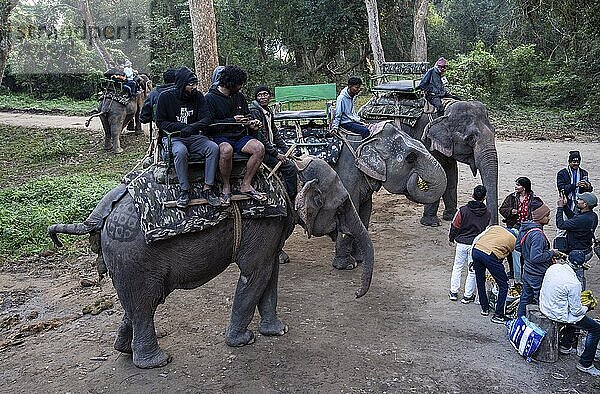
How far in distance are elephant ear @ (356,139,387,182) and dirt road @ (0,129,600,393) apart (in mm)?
1373

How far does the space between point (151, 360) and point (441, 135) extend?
648cm

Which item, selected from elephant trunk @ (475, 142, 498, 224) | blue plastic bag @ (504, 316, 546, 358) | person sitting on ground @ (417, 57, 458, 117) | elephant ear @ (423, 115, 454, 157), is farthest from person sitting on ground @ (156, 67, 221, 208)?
person sitting on ground @ (417, 57, 458, 117)

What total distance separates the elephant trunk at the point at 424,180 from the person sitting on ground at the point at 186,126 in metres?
3.51

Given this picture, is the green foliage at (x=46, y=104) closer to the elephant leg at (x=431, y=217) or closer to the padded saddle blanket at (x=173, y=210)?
the elephant leg at (x=431, y=217)

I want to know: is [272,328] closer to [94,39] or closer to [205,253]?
[205,253]

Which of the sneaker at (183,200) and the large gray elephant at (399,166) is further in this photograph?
the large gray elephant at (399,166)

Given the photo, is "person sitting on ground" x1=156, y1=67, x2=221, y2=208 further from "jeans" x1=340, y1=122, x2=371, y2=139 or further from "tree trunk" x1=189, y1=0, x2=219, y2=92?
"tree trunk" x1=189, y1=0, x2=219, y2=92

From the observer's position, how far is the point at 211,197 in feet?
18.1

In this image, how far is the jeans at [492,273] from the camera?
675cm

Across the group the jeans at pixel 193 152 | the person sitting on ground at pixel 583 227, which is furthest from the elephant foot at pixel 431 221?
the jeans at pixel 193 152

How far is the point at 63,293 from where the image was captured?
8.12 m

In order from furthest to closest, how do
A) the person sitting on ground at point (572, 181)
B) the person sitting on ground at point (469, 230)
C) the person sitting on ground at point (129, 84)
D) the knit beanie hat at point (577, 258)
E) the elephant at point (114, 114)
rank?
the person sitting on ground at point (129, 84) < the elephant at point (114, 114) < the person sitting on ground at point (572, 181) < the person sitting on ground at point (469, 230) < the knit beanie hat at point (577, 258)

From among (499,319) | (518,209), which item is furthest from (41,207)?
(499,319)

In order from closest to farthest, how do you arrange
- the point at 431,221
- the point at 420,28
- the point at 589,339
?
the point at 589,339 → the point at 431,221 → the point at 420,28
